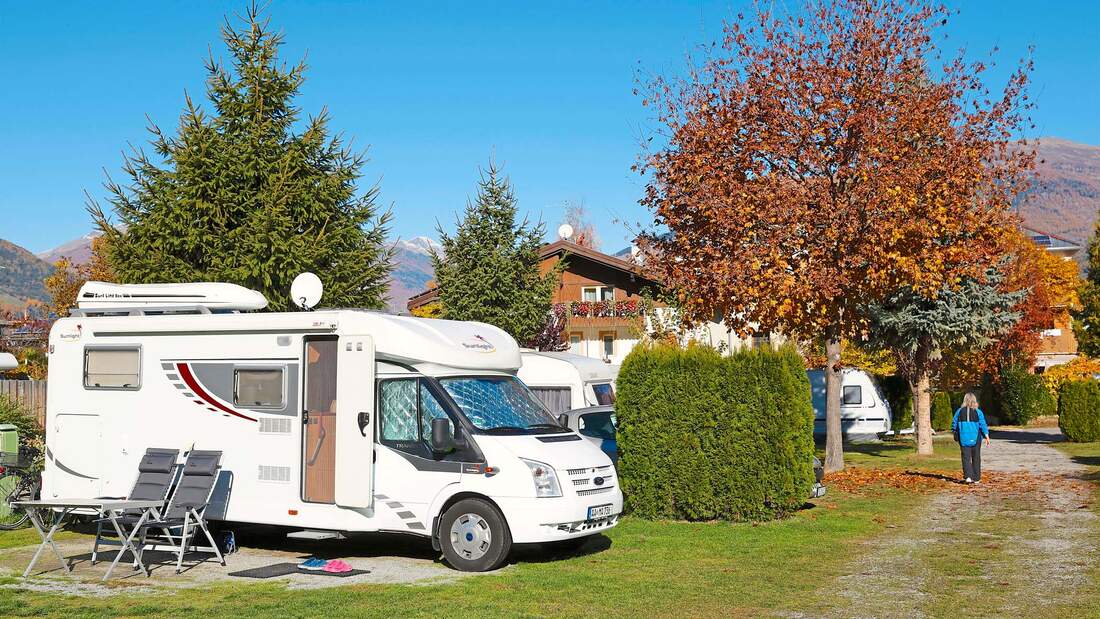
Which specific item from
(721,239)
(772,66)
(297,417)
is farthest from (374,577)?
(772,66)

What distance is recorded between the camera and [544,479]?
1059 centimetres

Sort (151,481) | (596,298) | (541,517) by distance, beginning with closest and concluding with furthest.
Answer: (541,517) → (151,481) → (596,298)

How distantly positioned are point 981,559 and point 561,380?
30.9 ft

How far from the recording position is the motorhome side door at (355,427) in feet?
36.1

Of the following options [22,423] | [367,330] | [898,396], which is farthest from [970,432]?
[898,396]

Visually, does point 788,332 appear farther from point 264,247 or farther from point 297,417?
point 297,417

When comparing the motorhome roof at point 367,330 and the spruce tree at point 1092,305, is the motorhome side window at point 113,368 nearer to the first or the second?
the motorhome roof at point 367,330

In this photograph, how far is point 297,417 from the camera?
11500 mm

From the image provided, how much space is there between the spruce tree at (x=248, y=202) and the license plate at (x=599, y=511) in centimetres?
1126

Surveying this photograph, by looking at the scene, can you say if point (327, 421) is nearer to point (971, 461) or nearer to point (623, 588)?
point (623, 588)

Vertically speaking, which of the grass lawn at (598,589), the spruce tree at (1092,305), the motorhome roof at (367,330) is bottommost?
the grass lawn at (598,589)

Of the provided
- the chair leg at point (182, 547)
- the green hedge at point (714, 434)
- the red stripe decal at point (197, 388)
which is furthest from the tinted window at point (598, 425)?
the chair leg at point (182, 547)

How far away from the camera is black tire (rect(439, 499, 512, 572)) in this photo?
10602 mm

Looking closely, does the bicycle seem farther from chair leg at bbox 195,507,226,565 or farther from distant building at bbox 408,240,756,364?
distant building at bbox 408,240,756,364
